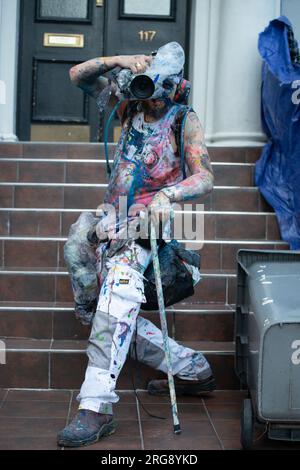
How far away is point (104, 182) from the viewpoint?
641 centimetres

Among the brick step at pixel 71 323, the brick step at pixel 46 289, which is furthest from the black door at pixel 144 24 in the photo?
the brick step at pixel 71 323

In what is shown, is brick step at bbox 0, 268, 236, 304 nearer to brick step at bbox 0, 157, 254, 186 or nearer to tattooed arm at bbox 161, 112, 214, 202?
brick step at bbox 0, 157, 254, 186

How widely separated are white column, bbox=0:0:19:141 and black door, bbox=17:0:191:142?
259 millimetres

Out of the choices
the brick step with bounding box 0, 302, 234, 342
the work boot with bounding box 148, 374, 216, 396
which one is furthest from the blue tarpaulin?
the work boot with bounding box 148, 374, 216, 396

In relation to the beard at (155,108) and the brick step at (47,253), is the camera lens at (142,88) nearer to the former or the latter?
the beard at (155,108)

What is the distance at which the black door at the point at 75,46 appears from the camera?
7.68 meters

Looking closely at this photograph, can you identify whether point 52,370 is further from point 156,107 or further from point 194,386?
point 156,107

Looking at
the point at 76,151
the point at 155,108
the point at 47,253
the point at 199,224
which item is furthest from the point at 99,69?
the point at 76,151

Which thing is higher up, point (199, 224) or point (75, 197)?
point (75, 197)

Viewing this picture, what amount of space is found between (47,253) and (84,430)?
7.26 ft

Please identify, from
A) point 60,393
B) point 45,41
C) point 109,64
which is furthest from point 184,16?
point 60,393

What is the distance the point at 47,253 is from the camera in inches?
222
